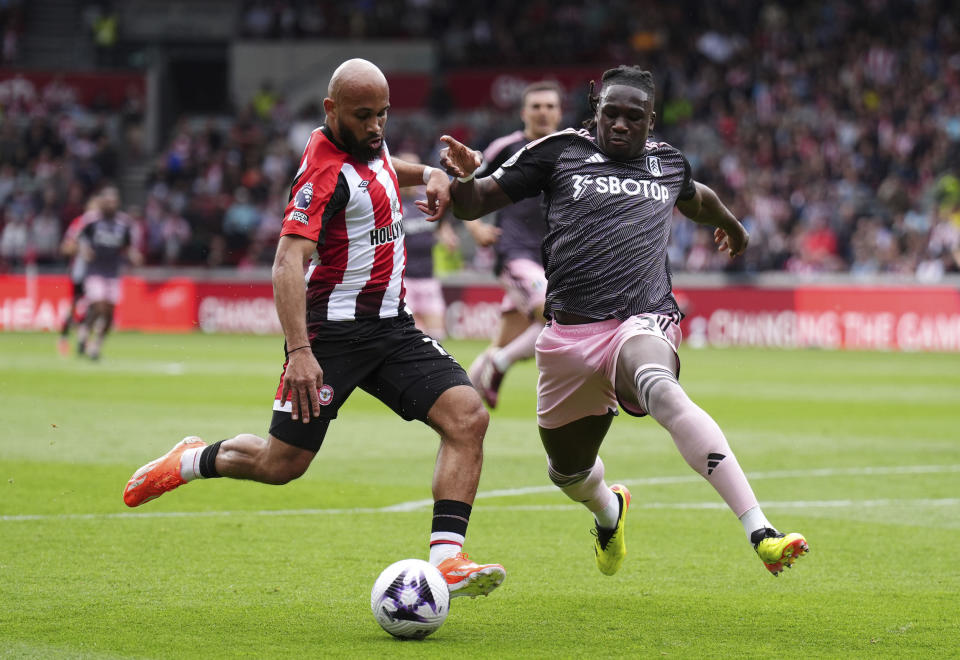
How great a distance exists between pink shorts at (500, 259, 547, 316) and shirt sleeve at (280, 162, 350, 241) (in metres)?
6.74

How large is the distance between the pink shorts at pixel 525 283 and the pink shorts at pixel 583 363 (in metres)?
6.32

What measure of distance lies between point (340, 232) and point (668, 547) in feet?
8.20

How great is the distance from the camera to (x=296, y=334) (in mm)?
5766

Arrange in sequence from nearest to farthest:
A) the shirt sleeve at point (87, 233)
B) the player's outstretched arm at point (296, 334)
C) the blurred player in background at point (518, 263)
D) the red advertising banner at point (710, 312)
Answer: the player's outstretched arm at point (296, 334)
the blurred player in background at point (518, 263)
the shirt sleeve at point (87, 233)
the red advertising banner at point (710, 312)

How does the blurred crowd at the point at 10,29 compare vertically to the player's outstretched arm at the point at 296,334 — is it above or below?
above

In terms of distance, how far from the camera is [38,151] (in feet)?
118

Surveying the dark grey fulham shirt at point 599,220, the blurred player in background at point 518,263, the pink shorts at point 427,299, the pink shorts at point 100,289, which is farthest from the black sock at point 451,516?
the pink shorts at point 100,289

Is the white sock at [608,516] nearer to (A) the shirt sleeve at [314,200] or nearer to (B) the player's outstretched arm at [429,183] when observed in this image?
(B) the player's outstretched arm at [429,183]

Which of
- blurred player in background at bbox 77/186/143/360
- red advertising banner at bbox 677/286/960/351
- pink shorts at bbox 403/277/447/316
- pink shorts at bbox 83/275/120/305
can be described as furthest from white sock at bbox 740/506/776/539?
red advertising banner at bbox 677/286/960/351

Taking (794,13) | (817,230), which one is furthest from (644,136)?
(794,13)

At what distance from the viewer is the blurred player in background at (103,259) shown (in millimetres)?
21469

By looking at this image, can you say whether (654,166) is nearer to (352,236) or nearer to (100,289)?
(352,236)

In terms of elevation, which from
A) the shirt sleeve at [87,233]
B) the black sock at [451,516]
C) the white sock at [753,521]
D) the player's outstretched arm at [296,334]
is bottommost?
the shirt sleeve at [87,233]

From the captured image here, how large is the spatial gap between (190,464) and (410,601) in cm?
164
